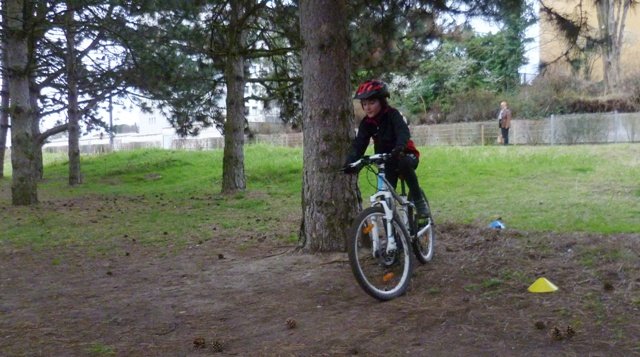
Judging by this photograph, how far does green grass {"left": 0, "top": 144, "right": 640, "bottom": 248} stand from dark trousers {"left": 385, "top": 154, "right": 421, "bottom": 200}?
4.65 ft

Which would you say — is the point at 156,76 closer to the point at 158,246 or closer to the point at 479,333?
the point at 158,246

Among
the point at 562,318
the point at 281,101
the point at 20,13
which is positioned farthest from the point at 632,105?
the point at 562,318

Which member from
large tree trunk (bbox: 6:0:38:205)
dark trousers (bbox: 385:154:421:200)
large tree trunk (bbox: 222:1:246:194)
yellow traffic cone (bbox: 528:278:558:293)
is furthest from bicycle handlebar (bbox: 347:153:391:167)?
large tree trunk (bbox: 6:0:38:205)

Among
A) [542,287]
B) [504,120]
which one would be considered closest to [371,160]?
[542,287]

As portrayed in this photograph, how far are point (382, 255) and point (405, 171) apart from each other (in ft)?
2.93

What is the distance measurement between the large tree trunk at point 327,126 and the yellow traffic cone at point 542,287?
6.92ft

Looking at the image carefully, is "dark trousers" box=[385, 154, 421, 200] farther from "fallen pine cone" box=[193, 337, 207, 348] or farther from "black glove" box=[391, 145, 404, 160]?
"fallen pine cone" box=[193, 337, 207, 348]

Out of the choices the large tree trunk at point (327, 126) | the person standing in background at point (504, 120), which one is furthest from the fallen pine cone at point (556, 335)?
the person standing in background at point (504, 120)

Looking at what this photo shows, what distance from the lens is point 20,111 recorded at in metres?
13.5

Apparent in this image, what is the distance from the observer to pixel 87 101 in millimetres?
22750

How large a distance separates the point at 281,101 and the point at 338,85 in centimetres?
967

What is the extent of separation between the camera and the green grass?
9.23 metres

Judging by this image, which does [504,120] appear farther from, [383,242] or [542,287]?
[383,242]

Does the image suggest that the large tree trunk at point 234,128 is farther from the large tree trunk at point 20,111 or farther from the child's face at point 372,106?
the child's face at point 372,106
